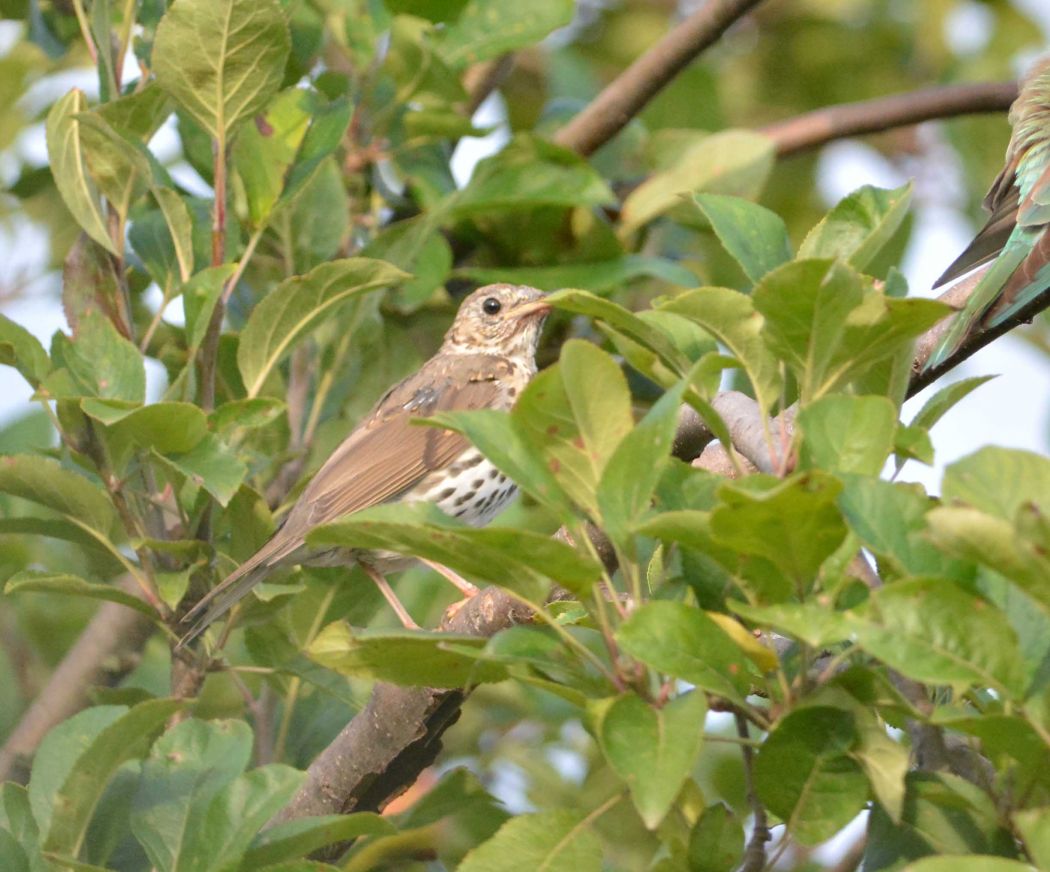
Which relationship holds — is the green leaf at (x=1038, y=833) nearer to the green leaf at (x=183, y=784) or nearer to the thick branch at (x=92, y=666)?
the green leaf at (x=183, y=784)

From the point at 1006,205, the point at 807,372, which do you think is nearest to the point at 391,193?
the point at 1006,205

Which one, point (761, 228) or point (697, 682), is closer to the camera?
point (697, 682)

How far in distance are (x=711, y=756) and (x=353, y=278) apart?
2.33m

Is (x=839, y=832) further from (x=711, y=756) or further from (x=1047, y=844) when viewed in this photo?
(x=711, y=756)

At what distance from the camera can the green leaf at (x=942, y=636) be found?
2.13m

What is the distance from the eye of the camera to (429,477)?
17.8 ft

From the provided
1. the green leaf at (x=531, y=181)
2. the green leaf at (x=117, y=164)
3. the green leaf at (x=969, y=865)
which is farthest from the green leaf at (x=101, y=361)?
the green leaf at (x=969, y=865)

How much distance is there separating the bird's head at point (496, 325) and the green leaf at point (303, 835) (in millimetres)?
3394

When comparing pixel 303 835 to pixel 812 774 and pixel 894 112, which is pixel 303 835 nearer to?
pixel 812 774

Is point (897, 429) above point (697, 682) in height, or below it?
above

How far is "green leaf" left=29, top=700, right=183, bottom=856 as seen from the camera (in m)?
2.83

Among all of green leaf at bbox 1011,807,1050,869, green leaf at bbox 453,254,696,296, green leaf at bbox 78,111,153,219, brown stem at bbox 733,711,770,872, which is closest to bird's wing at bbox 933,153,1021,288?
green leaf at bbox 453,254,696,296

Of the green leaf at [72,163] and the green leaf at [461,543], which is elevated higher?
the green leaf at [72,163]

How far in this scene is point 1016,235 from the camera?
430cm
